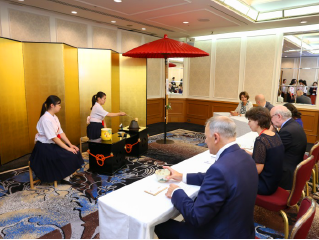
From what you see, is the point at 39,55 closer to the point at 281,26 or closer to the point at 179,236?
the point at 179,236

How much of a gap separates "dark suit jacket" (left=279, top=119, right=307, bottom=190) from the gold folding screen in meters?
3.97

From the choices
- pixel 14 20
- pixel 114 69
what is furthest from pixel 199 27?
pixel 14 20

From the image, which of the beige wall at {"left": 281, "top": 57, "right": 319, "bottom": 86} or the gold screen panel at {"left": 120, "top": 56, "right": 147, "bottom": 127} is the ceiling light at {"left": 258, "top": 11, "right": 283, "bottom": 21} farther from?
the gold screen panel at {"left": 120, "top": 56, "right": 147, "bottom": 127}

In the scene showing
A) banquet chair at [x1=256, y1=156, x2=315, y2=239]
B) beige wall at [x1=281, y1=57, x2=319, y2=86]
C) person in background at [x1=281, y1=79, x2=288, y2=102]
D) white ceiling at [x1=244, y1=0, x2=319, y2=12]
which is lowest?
banquet chair at [x1=256, y1=156, x2=315, y2=239]

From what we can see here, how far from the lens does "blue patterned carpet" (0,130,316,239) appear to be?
7.93 ft

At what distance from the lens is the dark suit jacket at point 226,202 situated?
1347mm

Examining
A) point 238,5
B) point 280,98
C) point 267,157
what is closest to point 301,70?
point 280,98

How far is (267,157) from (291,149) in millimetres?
642

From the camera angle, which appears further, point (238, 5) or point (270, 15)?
point (270, 15)

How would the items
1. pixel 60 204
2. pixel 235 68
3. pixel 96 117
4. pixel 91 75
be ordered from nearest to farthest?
1. pixel 60 204
2. pixel 96 117
3. pixel 91 75
4. pixel 235 68

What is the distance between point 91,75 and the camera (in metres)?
5.46

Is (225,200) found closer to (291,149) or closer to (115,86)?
(291,149)

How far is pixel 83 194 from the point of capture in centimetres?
319

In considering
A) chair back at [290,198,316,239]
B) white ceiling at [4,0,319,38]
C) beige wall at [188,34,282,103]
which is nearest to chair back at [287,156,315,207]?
chair back at [290,198,316,239]
